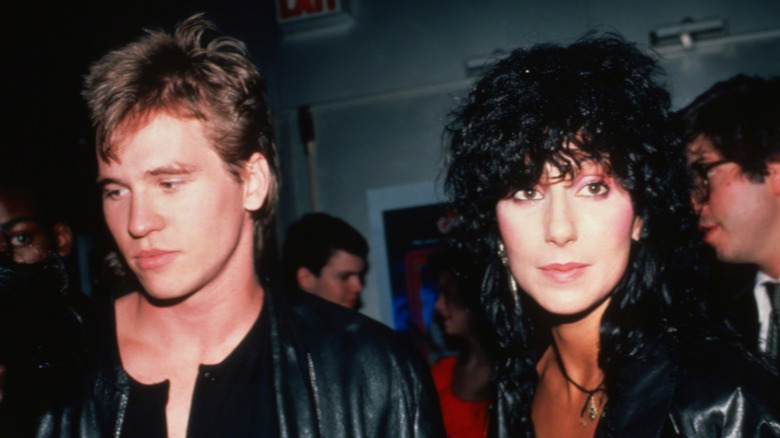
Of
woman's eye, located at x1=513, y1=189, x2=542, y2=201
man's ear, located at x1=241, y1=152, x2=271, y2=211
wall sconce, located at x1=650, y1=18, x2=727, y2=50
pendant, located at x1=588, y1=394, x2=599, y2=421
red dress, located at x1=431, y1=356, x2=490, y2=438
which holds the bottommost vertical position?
red dress, located at x1=431, y1=356, x2=490, y2=438

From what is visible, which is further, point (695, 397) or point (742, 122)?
point (742, 122)

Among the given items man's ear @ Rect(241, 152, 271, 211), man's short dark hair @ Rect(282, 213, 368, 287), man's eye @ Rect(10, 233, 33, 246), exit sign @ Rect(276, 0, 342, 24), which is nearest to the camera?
man's ear @ Rect(241, 152, 271, 211)

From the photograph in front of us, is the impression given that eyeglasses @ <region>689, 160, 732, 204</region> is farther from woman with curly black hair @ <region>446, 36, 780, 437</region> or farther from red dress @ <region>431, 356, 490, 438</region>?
red dress @ <region>431, 356, 490, 438</region>

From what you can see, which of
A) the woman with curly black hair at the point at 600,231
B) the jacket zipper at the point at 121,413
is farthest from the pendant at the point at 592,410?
the jacket zipper at the point at 121,413

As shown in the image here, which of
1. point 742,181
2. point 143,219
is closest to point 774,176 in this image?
point 742,181

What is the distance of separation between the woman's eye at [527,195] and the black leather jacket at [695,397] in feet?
1.85

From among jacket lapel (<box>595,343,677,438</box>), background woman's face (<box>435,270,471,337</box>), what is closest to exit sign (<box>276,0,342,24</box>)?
background woman's face (<box>435,270,471,337</box>)

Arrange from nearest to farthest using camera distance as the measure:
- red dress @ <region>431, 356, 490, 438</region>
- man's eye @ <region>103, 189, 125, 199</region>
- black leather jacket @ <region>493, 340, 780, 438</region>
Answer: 1. black leather jacket @ <region>493, 340, 780, 438</region>
2. man's eye @ <region>103, 189, 125, 199</region>
3. red dress @ <region>431, 356, 490, 438</region>

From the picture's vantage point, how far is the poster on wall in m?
4.43

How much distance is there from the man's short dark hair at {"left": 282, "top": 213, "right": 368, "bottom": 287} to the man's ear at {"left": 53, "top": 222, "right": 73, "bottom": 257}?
→ 1529mm

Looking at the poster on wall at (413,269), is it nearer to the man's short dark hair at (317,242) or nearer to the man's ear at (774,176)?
the man's short dark hair at (317,242)

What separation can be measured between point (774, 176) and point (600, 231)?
1.40 m

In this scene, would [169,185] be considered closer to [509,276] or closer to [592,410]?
[509,276]

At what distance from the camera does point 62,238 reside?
3145mm
